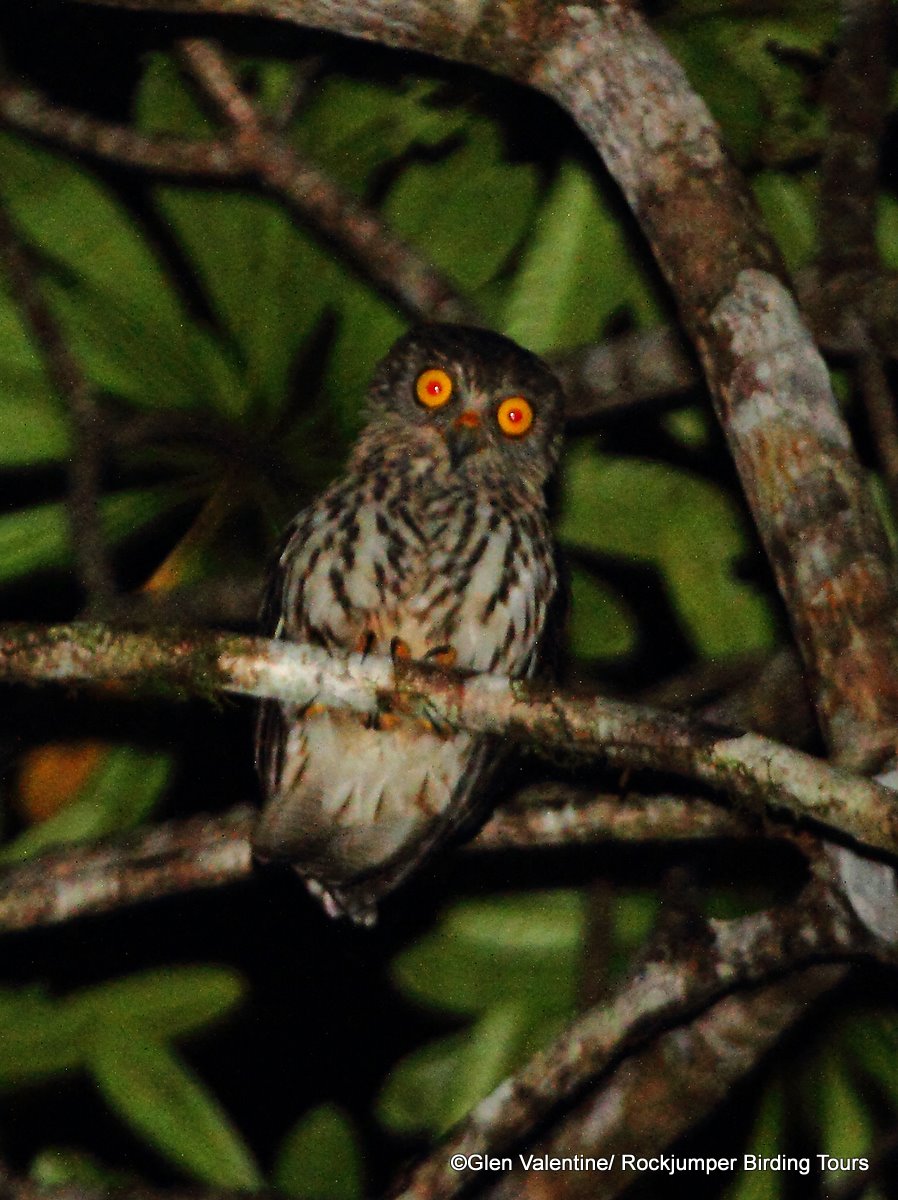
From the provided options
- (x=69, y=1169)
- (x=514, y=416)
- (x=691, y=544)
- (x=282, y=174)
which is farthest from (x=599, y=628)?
(x=69, y=1169)

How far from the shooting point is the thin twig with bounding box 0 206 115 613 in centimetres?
325

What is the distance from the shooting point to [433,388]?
4.02 m

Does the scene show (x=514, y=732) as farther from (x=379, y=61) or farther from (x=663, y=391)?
(x=379, y=61)

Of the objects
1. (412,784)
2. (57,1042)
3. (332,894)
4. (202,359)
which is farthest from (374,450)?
(57,1042)

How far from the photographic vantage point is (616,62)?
3.12 meters

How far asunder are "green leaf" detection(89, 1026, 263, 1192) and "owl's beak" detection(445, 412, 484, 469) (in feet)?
5.14

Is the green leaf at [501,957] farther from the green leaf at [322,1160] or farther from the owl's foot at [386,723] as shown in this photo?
the owl's foot at [386,723]

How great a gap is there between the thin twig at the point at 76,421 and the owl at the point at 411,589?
20.7 inches

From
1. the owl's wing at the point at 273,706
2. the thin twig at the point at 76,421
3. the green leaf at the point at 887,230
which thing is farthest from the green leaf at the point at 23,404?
the green leaf at the point at 887,230

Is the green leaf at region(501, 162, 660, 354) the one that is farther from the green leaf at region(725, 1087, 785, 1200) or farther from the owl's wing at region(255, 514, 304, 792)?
the green leaf at region(725, 1087, 785, 1200)

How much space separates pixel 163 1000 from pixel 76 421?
1420 mm

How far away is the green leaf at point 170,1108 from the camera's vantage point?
355 cm

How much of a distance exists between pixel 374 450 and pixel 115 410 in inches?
25.2

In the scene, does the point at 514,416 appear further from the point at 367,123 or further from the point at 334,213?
the point at 367,123
